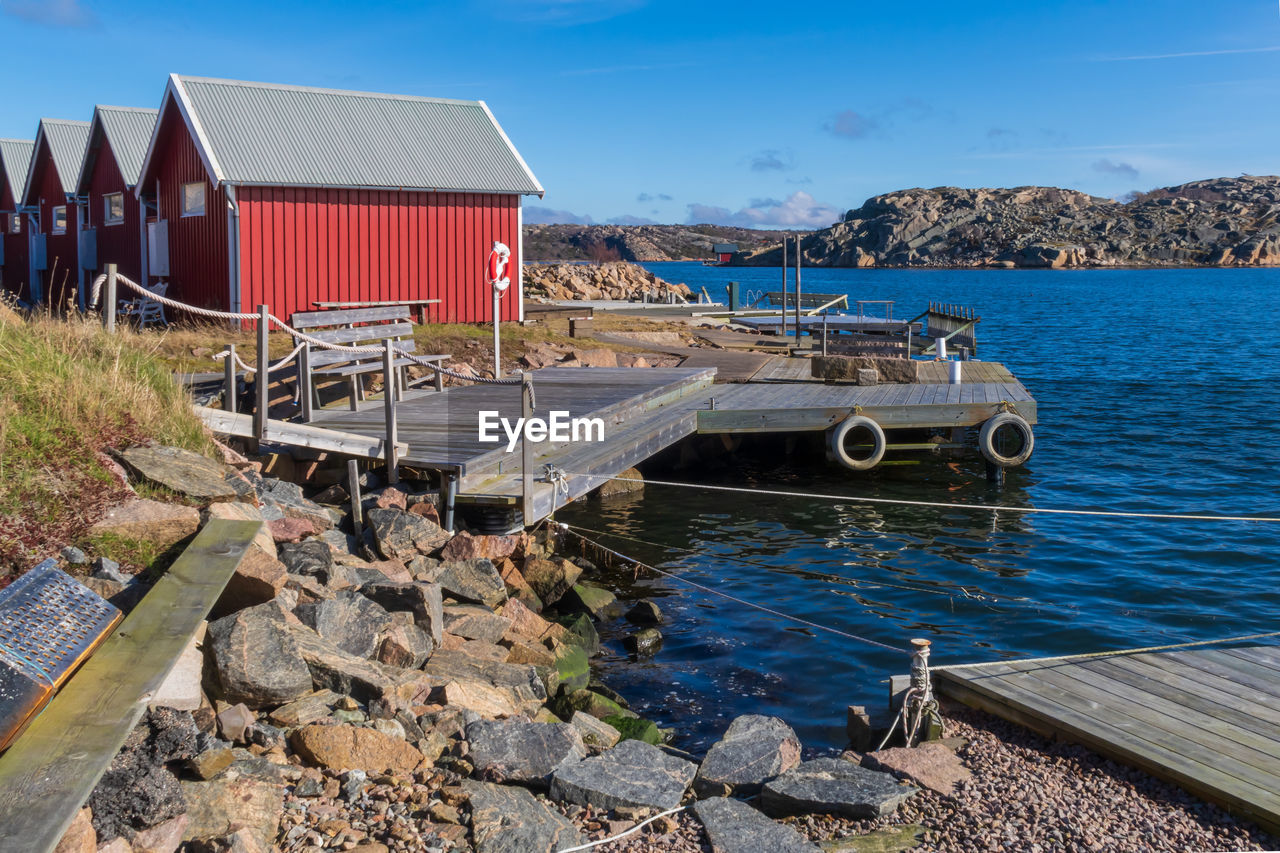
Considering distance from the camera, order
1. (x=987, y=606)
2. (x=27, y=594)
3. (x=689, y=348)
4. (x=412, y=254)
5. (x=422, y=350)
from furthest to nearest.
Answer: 1. (x=689, y=348)
2. (x=412, y=254)
3. (x=422, y=350)
4. (x=987, y=606)
5. (x=27, y=594)

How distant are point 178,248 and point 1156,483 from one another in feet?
65.1

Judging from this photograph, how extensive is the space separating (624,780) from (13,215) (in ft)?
124

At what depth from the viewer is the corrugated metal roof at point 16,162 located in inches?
1446

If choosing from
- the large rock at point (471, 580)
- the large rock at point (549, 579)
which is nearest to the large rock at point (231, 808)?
the large rock at point (471, 580)

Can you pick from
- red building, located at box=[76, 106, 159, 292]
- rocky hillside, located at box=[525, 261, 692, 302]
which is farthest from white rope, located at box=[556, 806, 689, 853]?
rocky hillside, located at box=[525, 261, 692, 302]

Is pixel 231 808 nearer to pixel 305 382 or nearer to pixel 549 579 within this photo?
pixel 549 579

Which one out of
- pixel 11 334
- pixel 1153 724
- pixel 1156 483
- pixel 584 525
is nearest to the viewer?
pixel 1153 724

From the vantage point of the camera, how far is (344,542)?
10164 millimetres

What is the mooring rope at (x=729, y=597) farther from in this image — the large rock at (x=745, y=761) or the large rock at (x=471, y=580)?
the large rock at (x=745, y=761)

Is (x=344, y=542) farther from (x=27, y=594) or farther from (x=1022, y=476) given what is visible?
(x=1022, y=476)

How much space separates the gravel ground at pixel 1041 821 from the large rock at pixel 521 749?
375mm

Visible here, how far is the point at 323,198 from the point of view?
2214 cm

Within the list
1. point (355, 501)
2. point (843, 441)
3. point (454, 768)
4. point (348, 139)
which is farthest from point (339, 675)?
point (348, 139)

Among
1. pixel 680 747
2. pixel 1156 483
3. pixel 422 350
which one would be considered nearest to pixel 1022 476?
pixel 1156 483
